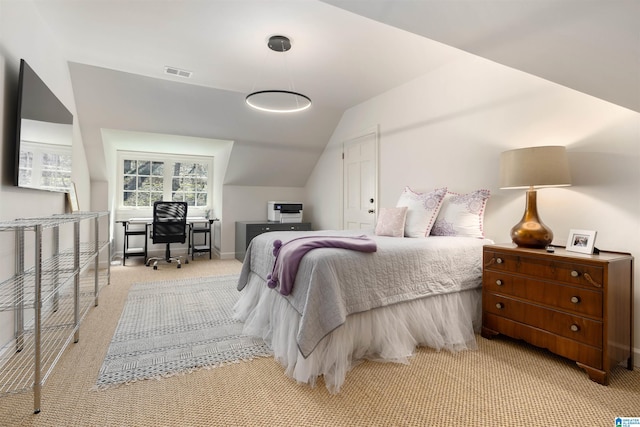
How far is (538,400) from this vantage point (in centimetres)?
158

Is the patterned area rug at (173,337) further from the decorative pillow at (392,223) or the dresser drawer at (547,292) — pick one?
→ the dresser drawer at (547,292)

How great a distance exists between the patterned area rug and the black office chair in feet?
4.62

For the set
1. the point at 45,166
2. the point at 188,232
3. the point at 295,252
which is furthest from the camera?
the point at 188,232

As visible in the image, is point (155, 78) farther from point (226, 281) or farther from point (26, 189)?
point (226, 281)

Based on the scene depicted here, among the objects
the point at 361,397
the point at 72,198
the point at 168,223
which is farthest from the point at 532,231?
the point at 168,223

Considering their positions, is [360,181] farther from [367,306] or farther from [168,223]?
[168,223]

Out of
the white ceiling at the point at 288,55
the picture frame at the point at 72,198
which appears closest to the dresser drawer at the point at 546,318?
the white ceiling at the point at 288,55

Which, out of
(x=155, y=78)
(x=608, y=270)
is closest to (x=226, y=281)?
(x=155, y=78)

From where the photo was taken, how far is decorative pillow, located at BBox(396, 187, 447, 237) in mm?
2785

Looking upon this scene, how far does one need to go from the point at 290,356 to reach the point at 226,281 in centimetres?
228

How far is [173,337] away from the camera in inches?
90.1

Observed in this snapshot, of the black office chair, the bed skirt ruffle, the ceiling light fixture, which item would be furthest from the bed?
the black office chair

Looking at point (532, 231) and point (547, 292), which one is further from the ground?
point (532, 231)

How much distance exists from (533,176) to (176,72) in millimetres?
3516
